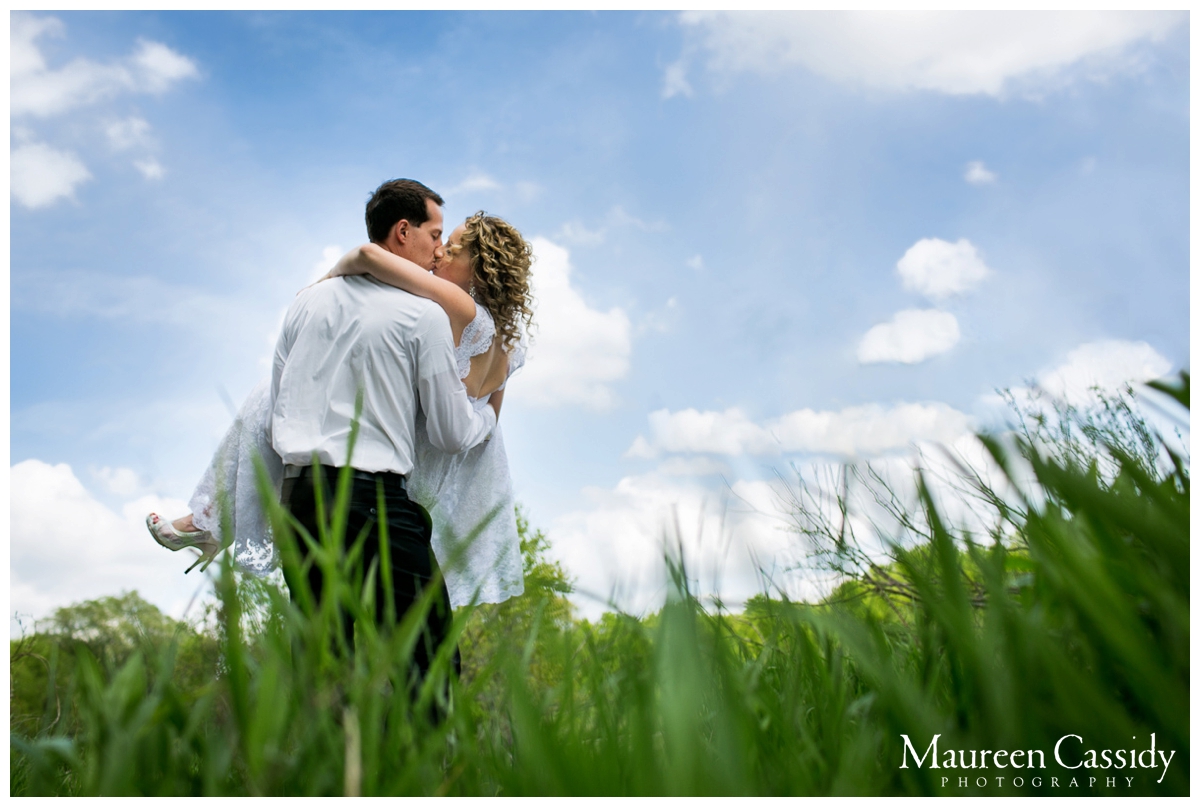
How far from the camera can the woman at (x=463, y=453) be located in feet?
8.30

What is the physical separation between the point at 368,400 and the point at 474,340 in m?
0.75

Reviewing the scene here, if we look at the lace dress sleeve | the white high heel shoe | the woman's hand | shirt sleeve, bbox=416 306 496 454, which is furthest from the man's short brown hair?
the white high heel shoe

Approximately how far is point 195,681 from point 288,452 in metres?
1.46

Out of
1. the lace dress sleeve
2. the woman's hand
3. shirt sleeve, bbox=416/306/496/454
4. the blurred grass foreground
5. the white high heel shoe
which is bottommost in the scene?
the blurred grass foreground

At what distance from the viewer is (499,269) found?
3.16m

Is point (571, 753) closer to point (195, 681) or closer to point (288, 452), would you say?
point (195, 681)

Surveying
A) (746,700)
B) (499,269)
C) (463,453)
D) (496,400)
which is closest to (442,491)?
(463,453)

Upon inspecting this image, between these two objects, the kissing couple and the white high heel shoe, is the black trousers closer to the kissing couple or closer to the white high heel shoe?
the kissing couple

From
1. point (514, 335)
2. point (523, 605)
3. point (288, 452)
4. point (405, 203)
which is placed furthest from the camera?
point (514, 335)

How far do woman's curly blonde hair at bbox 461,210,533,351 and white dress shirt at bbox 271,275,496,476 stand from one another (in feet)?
2.01

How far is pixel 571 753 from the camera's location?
66cm

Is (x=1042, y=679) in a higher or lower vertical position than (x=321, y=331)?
lower

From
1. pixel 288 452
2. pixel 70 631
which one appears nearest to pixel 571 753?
pixel 70 631

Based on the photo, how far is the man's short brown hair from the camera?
2.90 meters
